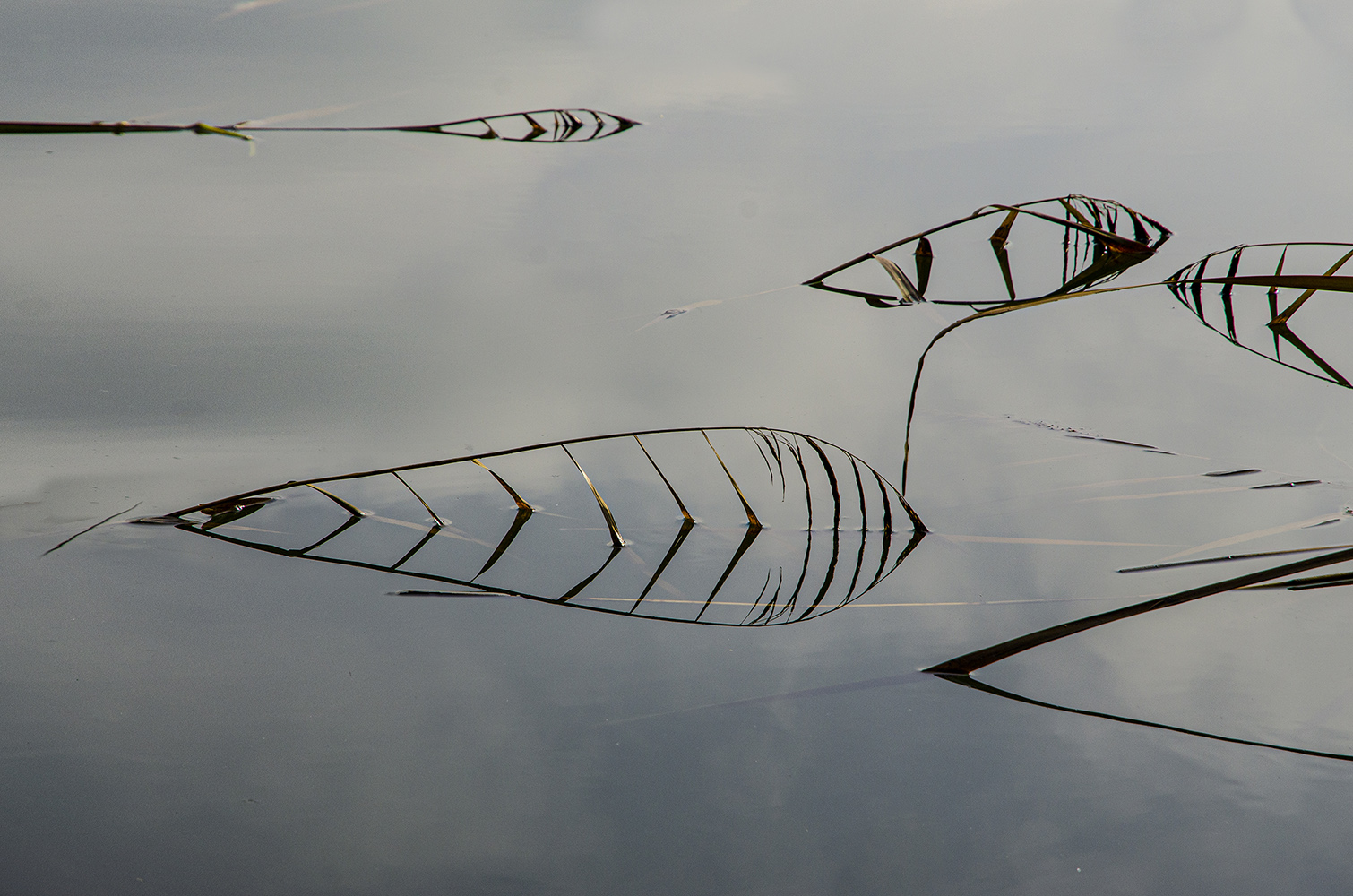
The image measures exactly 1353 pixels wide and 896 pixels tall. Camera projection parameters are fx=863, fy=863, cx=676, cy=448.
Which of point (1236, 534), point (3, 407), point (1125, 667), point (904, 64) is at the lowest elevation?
point (1125, 667)

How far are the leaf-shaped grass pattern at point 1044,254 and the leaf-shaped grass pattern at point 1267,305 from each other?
11 centimetres

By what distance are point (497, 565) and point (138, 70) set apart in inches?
51.2

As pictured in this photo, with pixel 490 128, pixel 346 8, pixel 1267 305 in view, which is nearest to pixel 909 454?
pixel 1267 305

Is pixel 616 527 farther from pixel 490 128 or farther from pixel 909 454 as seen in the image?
pixel 490 128

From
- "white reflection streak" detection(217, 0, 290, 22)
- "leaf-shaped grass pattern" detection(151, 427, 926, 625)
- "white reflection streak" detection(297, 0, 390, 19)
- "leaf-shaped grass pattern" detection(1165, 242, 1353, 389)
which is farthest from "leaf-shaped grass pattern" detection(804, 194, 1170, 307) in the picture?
"white reflection streak" detection(217, 0, 290, 22)

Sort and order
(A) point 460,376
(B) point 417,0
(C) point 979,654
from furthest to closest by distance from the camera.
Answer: (B) point 417,0 → (A) point 460,376 → (C) point 979,654

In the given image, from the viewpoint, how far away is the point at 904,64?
1.87m

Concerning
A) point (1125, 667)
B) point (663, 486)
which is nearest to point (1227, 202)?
point (1125, 667)

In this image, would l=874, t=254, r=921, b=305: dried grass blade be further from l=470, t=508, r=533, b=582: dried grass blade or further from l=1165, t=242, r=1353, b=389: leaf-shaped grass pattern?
l=470, t=508, r=533, b=582: dried grass blade

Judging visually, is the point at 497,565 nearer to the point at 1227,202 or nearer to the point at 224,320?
the point at 224,320

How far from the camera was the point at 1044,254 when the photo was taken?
56.0 inches

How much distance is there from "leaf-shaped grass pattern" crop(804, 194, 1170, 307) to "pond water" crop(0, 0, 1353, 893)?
15 mm

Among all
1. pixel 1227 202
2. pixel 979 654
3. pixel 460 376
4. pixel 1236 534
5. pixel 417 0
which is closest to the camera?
pixel 979 654

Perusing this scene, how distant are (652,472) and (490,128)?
2.99ft
